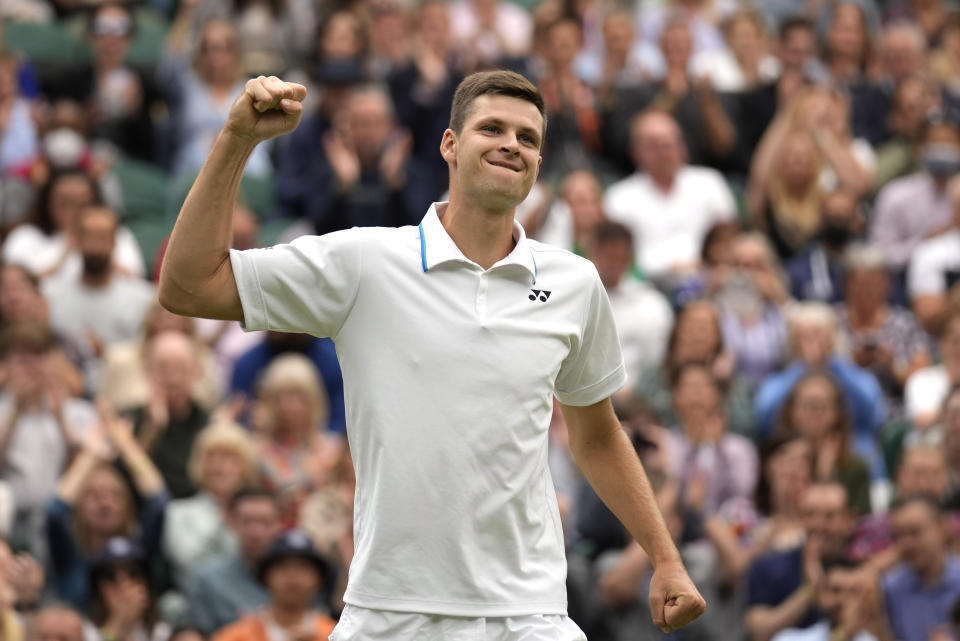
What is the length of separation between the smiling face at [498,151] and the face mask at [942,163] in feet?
27.3

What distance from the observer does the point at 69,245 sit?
1112 cm

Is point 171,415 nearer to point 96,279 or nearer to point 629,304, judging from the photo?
point 96,279

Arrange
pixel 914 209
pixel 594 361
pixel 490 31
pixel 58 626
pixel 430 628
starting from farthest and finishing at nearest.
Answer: pixel 490 31
pixel 914 209
pixel 58 626
pixel 594 361
pixel 430 628

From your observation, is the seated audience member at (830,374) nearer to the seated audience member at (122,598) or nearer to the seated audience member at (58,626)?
→ the seated audience member at (122,598)

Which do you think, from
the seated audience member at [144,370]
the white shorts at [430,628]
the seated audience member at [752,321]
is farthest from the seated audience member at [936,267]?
the white shorts at [430,628]

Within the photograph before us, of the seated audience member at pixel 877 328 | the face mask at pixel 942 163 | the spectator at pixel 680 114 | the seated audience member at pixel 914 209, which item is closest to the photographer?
the seated audience member at pixel 877 328

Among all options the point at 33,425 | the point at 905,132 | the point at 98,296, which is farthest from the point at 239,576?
the point at 905,132

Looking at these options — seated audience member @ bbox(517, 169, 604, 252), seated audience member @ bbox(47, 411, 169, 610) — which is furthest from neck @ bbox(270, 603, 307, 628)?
seated audience member @ bbox(517, 169, 604, 252)

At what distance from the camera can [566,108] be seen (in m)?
12.6

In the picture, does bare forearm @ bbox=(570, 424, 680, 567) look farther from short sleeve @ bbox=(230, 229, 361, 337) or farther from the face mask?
the face mask

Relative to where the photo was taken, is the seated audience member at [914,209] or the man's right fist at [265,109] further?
the seated audience member at [914,209]

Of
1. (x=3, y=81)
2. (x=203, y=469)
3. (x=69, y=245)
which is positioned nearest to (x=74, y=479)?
(x=203, y=469)

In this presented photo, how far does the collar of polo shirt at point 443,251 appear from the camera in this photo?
439cm

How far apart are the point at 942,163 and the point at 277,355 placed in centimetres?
493
